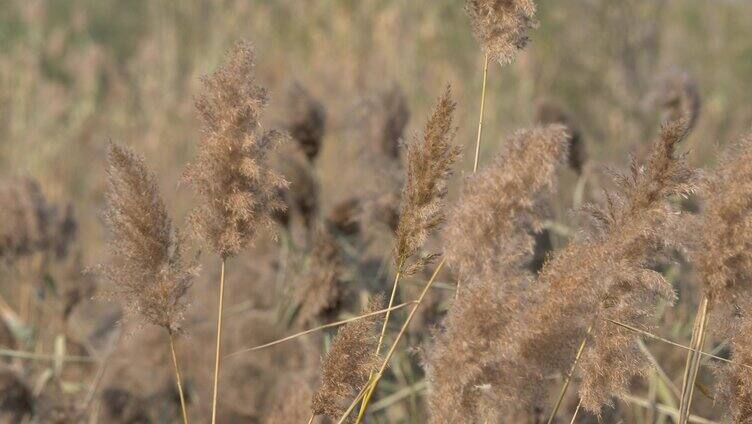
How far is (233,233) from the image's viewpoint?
5.00ft

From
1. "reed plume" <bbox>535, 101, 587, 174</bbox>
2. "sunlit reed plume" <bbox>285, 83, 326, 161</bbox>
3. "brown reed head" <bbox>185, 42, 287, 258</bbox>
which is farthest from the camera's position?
"reed plume" <bbox>535, 101, 587, 174</bbox>

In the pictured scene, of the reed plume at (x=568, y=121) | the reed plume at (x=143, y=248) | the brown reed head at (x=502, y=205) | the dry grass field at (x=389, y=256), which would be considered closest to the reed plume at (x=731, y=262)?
the dry grass field at (x=389, y=256)

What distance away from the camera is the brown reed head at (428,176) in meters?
1.38

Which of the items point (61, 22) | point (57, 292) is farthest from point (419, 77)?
point (61, 22)

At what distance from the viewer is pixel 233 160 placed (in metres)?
1.51

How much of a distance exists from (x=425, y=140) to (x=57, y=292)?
205 cm

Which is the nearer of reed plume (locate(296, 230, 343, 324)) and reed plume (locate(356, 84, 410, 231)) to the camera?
reed plume (locate(296, 230, 343, 324))

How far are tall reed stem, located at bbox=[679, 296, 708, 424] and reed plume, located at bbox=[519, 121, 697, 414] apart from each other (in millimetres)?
111

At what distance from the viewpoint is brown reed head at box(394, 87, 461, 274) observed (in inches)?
54.2

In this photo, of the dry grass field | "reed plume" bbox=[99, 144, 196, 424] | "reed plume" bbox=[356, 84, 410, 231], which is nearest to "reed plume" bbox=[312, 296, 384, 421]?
the dry grass field

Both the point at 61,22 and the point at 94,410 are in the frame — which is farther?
the point at 61,22

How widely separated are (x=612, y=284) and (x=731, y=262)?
16 centimetres

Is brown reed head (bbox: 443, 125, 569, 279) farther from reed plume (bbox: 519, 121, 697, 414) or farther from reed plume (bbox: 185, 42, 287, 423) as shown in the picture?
reed plume (bbox: 185, 42, 287, 423)

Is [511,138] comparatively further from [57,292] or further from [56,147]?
[56,147]
